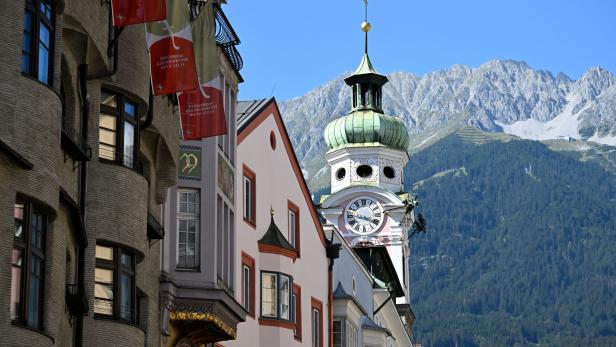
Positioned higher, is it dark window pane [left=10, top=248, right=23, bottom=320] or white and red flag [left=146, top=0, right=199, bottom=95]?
white and red flag [left=146, top=0, right=199, bottom=95]

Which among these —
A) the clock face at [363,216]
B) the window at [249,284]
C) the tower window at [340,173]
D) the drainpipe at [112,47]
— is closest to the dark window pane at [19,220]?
the drainpipe at [112,47]

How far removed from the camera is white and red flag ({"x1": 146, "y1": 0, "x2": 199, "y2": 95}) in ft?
86.5

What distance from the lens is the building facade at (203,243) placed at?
31188 mm

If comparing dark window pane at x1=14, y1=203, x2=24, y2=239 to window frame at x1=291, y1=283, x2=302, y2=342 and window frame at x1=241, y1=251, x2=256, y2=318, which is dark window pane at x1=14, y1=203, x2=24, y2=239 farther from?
window frame at x1=291, y1=283, x2=302, y2=342

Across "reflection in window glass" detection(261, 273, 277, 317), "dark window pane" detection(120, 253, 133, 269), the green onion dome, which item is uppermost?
the green onion dome

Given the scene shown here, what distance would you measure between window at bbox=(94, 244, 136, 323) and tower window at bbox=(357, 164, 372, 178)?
A: 8211 centimetres

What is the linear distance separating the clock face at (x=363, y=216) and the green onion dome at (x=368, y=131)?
23.0 feet

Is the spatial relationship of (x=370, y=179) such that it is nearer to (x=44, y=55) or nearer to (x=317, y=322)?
(x=317, y=322)

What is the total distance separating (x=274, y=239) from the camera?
138 ft

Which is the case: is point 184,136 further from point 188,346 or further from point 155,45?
point 188,346

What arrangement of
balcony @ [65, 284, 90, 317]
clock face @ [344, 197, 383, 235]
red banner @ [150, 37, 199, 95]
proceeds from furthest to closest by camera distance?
clock face @ [344, 197, 383, 235]
red banner @ [150, 37, 199, 95]
balcony @ [65, 284, 90, 317]

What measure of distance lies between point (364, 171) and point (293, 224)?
62553 mm

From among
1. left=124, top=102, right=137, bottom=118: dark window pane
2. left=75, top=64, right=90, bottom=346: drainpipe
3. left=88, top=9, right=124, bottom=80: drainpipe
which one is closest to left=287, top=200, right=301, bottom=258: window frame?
left=124, top=102, right=137, bottom=118: dark window pane

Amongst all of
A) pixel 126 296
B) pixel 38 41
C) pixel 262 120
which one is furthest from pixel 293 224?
pixel 38 41
